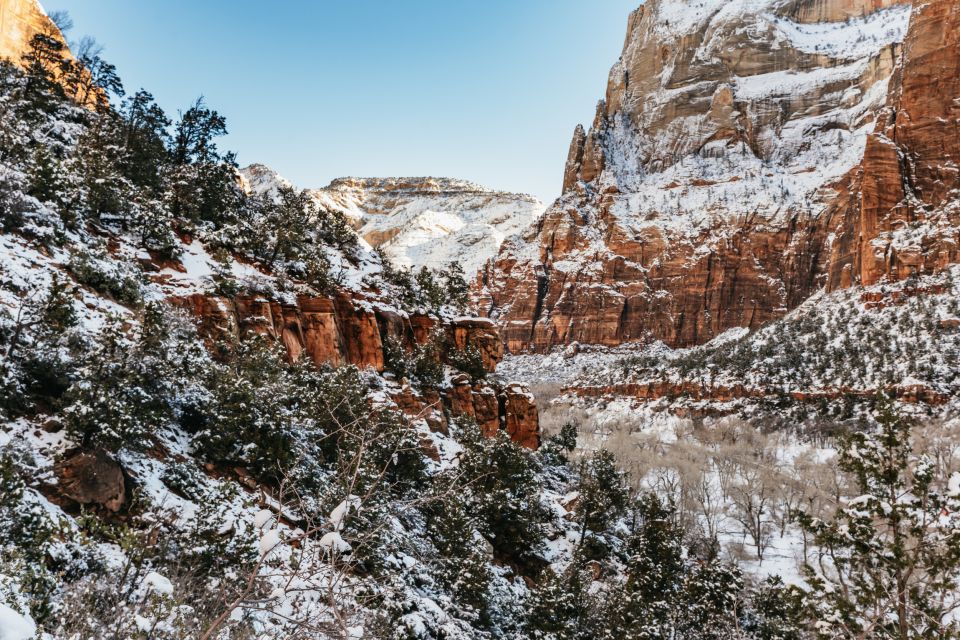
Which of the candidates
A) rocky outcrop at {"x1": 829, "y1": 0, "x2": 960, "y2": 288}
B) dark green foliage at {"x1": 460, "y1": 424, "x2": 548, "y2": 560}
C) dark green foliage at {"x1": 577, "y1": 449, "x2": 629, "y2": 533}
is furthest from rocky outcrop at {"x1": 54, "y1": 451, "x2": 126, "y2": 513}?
rocky outcrop at {"x1": 829, "y1": 0, "x2": 960, "y2": 288}

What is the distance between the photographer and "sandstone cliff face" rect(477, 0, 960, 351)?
151625 millimetres

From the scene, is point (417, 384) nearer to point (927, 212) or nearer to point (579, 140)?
point (927, 212)

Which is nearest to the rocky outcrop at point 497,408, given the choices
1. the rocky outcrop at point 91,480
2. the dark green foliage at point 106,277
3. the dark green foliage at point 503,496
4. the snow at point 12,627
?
the dark green foliage at point 503,496

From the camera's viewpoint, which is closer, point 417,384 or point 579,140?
point 417,384

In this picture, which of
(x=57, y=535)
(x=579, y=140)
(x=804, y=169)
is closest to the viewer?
(x=57, y=535)

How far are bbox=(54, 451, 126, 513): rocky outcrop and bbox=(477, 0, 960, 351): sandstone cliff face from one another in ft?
462

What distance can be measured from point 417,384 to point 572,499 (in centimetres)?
1369

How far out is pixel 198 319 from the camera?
25.5 metres

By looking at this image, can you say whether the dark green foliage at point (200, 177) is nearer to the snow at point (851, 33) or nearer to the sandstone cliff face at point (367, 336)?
the sandstone cliff face at point (367, 336)

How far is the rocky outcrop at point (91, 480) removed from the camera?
1371cm

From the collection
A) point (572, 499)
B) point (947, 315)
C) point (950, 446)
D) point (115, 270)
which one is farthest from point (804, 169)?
point (115, 270)

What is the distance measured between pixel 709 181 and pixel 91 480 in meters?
174

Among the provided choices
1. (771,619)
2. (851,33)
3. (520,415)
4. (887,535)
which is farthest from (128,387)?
(851,33)

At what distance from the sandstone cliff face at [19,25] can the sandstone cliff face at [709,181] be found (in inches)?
5328
